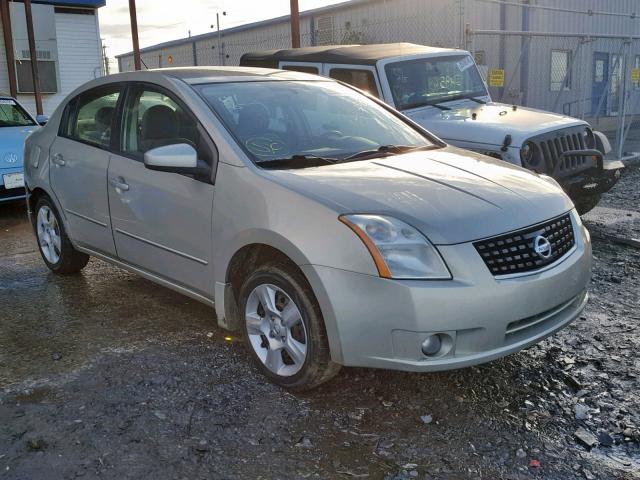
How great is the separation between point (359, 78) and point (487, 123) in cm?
159

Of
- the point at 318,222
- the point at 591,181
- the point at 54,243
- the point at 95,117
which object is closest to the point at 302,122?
the point at 318,222

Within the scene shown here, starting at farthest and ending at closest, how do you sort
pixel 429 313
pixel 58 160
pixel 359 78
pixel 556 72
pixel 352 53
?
pixel 556 72 < pixel 352 53 < pixel 359 78 < pixel 58 160 < pixel 429 313

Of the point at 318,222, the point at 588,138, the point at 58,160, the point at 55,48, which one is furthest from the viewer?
the point at 55,48

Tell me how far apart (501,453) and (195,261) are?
1.97 metres

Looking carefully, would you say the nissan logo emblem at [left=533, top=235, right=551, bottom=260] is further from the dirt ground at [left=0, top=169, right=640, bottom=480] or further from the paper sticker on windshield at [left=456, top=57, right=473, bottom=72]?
the paper sticker on windshield at [left=456, top=57, right=473, bottom=72]

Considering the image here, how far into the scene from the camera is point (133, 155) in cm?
435

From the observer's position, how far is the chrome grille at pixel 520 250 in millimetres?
3043

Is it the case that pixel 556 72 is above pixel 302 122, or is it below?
above

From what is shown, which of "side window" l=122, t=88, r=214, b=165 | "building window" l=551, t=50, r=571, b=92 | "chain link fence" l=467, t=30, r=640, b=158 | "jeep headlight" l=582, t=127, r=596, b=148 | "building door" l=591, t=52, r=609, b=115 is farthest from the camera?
"building door" l=591, t=52, r=609, b=115

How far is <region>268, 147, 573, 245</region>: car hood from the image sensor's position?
10.1 feet

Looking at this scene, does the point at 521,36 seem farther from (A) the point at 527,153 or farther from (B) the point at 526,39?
(A) the point at 527,153

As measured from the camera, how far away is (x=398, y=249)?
2975 mm

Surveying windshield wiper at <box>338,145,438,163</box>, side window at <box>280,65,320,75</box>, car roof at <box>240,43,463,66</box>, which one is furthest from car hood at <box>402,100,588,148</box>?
windshield wiper at <box>338,145,438,163</box>

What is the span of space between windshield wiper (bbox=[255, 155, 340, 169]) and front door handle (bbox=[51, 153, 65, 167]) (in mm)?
2207
